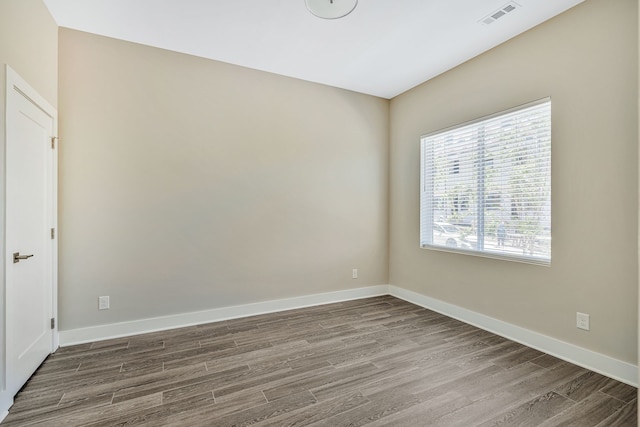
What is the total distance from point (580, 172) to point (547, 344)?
1.52 metres

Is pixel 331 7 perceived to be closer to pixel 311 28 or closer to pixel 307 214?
pixel 311 28

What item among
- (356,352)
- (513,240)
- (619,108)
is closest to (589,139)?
(619,108)

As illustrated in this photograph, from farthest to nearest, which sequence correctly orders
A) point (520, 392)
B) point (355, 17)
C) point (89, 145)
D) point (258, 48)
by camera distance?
point (258, 48) → point (89, 145) → point (355, 17) → point (520, 392)

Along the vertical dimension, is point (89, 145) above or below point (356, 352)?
above

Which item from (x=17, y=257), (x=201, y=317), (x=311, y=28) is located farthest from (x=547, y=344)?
(x=17, y=257)

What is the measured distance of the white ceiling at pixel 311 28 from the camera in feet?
8.31

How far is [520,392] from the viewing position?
2.13 metres

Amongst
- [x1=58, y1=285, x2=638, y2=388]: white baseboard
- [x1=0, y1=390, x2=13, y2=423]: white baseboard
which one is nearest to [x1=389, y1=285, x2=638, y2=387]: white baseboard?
[x1=58, y1=285, x2=638, y2=388]: white baseboard

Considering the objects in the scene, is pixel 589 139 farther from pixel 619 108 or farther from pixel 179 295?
pixel 179 295

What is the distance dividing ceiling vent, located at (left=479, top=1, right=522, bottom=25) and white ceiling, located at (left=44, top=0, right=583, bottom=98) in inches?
1.2

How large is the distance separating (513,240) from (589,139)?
105 cm

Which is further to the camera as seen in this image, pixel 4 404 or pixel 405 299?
pixel 405 299

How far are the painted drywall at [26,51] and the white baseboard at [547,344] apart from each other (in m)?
3.92

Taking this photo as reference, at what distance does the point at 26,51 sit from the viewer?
7.23 feet
